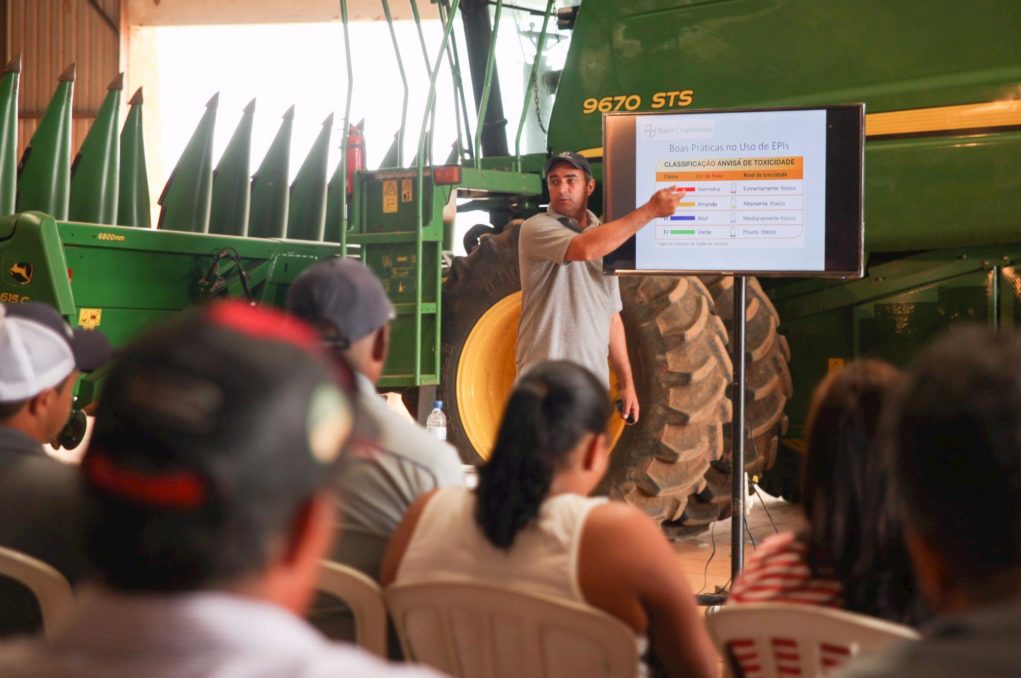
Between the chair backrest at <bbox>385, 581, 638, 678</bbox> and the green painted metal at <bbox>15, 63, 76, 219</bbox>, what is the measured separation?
20.4 feet

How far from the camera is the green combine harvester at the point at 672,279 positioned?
5.29m

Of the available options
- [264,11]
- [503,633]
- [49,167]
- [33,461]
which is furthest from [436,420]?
[264,11]

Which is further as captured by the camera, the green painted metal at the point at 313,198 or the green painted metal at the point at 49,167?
the green painted metal at the point at 313,198

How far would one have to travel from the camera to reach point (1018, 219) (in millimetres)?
5133

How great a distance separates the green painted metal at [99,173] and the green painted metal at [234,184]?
2.28 feet

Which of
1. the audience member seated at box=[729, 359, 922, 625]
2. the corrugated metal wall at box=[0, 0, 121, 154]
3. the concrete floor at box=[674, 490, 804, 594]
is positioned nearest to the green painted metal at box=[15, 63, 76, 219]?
the concrete floor at box=[674, 490, 804, 594]

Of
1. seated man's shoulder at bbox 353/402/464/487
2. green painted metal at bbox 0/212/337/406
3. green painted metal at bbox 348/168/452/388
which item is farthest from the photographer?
green painted metal at bbox 0/212/337/406

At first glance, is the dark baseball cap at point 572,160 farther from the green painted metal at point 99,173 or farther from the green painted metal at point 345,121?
the green painted metal at point 99,173

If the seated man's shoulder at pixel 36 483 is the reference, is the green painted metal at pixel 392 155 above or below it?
above

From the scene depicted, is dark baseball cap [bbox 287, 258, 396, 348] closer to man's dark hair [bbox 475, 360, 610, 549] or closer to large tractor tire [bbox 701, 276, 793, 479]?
man's dark hair [bbox 475, 360, 610, 549]

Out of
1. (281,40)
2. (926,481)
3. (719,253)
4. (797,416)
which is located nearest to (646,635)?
(926,481)

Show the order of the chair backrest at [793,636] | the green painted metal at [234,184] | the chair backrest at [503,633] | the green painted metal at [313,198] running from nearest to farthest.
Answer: the chair backrest at [793,636] → the chair backrest at [503,633] → the green painted metal at [234,184] → the green painted metal at [313,198]

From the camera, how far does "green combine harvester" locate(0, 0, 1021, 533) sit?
5.29m

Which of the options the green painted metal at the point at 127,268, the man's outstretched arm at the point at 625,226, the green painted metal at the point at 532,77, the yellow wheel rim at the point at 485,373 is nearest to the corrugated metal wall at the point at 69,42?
the green painted metal at the point at 127,268
